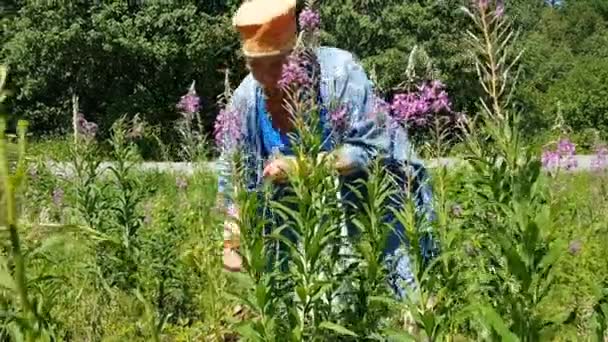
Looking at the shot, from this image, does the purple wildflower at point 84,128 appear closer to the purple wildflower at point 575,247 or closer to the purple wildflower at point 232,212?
the purple wildflower at point 232,212

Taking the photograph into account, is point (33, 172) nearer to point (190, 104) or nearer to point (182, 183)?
point (182, 183)

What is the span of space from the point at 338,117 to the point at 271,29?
1.28 feet

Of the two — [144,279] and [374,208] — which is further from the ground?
[374,208]

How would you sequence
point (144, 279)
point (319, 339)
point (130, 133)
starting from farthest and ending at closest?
point (130, 133), point (144, 279), point (319, 339)

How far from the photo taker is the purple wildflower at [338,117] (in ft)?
9.90

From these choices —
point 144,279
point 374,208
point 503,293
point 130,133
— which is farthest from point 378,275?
point 130,133

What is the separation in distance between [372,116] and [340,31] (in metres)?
26.4

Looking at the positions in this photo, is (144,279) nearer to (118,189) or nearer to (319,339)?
(118,189)

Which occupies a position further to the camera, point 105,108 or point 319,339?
point 105,108

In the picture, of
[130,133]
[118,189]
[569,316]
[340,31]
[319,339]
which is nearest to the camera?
[569,316]

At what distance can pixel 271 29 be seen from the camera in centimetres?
314

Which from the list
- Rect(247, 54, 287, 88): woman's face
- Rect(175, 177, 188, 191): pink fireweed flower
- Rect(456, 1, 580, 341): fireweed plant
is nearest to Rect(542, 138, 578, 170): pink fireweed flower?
Rect(456, 1, 580, 341): fireweed plant

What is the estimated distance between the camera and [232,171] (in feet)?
10.3

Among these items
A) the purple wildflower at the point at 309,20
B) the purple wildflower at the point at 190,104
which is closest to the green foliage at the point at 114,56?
the purple wildflower at the point at 190,104
